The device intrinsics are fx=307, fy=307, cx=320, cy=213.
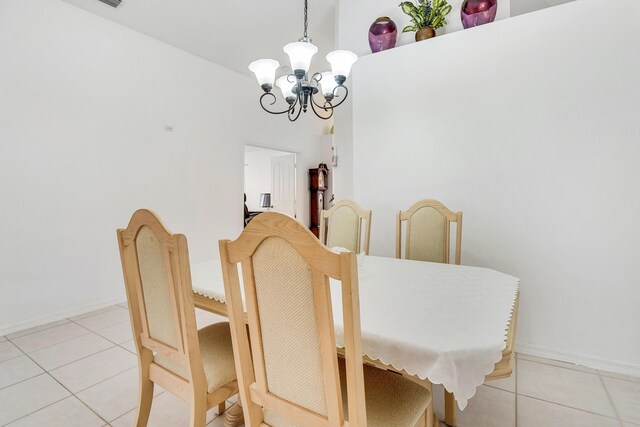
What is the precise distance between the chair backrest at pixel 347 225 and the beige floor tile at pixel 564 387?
1280mm

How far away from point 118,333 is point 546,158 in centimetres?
358

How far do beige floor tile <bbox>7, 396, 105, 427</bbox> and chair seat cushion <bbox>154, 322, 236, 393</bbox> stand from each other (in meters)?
0.67

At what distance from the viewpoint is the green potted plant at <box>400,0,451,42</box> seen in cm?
263

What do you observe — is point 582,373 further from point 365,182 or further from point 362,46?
point 362,46

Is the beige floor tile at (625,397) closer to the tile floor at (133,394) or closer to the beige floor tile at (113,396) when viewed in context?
the tile floor at (133,394)

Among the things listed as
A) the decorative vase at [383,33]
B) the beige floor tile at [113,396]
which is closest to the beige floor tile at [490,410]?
the beige floor tile at [113,396]

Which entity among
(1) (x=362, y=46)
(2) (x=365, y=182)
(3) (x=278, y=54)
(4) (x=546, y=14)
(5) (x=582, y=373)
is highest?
(3) (x=278, y=54)

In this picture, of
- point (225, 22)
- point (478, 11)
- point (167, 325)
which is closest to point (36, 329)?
point (167, 325)

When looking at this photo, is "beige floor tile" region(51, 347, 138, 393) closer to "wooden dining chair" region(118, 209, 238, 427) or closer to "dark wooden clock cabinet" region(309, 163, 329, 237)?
"wooden dining chair" region(118, 209, 238, 427)

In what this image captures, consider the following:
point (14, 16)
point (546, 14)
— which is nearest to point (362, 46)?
point (546, 14)

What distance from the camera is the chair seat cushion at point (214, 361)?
1201mm

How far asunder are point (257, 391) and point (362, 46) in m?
3.19

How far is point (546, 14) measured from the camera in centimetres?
215

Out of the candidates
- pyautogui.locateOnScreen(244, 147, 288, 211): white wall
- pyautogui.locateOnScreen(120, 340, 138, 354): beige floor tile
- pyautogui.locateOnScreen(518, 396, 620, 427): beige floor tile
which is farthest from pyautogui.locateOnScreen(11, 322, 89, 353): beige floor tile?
pyautogui.locateOnScreen(244, 147, 288, 211): white wall
